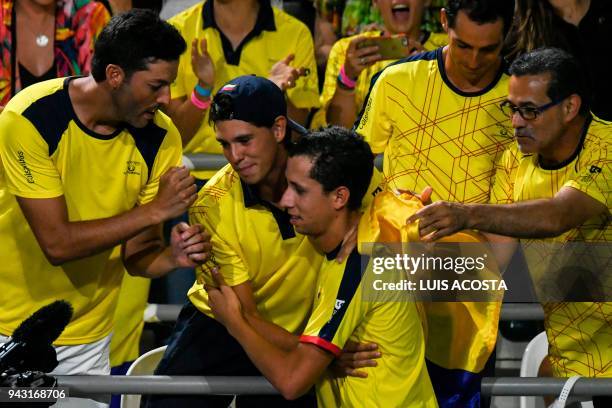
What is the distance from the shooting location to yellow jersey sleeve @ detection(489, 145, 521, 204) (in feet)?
14.9

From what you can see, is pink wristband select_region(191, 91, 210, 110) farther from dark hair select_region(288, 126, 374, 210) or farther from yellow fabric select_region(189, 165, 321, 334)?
dark hair select_region(288, 126, 374, 210)

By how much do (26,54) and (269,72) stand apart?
109 centimetres

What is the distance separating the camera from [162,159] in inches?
179

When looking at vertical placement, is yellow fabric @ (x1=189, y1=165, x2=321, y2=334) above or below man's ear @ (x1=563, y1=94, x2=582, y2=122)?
below

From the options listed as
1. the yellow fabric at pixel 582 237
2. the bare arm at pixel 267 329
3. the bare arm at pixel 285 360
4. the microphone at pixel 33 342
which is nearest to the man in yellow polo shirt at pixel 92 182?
the bare arm at pixel 267 329

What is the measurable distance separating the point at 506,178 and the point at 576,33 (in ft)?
3.09

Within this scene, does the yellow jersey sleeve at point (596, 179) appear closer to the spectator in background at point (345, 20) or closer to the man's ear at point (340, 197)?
the man's ear at point (340, 197)

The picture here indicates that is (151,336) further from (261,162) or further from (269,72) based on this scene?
(261,162)

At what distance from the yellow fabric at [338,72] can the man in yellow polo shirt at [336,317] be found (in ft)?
4.71

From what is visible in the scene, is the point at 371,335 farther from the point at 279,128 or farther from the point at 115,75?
the point at 115,75

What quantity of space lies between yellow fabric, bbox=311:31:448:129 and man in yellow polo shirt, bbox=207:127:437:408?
4.71ft

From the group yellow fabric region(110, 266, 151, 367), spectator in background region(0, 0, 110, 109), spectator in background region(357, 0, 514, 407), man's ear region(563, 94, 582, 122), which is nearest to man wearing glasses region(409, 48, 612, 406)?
man's ear region(563, 94, 582, 122)

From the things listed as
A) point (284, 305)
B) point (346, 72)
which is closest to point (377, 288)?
point (284, 305)

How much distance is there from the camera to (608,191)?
4.26 meters
